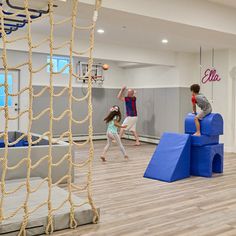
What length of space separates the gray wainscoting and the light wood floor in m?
3.43

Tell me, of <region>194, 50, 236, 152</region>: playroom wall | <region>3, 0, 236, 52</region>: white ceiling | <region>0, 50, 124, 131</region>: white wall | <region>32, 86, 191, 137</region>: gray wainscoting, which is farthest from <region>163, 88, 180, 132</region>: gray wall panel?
<region>0, 50, 124, 131</region>: white wall

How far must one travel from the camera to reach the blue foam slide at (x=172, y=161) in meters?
→ 5.36

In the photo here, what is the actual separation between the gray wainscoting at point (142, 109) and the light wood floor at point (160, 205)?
3425 millimetres

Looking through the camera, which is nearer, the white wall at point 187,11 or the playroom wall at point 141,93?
the white wall at point 187,11

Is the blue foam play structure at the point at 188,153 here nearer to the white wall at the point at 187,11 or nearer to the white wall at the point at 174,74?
the white wall at the point at 187,11

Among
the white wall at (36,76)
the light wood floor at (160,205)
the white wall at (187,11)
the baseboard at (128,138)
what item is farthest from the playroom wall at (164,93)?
the white wall at (187,11)

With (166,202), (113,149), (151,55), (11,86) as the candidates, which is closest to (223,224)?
(166,202)

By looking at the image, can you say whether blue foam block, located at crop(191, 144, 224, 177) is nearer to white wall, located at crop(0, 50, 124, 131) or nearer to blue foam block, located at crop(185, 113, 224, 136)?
blue foam block, located at crop(185, 113, 224, 136)

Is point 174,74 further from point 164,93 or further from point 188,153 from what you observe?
point 188,153

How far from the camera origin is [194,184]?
5.12 meters

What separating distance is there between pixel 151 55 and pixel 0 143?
5.11 metres

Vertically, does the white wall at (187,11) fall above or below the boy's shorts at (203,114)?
above

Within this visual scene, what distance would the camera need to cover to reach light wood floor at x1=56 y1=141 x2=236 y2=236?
3242 millimetres

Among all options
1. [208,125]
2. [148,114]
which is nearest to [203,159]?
[208,125]
